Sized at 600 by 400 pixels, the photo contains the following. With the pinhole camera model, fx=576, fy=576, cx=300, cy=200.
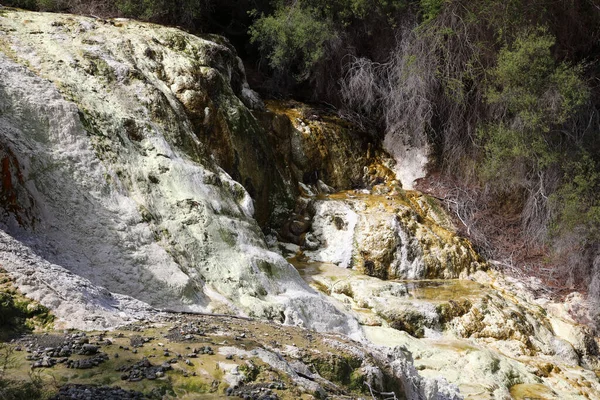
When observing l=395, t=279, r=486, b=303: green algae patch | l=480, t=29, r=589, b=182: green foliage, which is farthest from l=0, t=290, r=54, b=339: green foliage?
l=480, t=29, r=589, b=182: green foliage

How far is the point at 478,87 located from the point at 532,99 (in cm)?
157

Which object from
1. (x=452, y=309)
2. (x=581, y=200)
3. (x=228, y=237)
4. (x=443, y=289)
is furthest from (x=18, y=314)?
(x=581, y=200)

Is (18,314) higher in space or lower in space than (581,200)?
lower

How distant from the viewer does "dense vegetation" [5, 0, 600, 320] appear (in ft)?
32.3

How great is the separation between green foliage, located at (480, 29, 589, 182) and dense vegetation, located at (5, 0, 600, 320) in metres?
0.02

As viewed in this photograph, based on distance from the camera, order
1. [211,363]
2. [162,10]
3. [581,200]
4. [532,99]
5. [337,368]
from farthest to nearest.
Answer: [162,10] < [581,200] < [532,99] < [337,368] < [211,363]

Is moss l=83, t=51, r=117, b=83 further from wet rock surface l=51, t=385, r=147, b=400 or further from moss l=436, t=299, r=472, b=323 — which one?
wet rock surface l=51, t=385, r=147, b=400

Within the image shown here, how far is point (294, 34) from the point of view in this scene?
12.0 meters

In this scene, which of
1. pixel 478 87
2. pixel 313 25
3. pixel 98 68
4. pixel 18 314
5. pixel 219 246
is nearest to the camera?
pixel 18 314

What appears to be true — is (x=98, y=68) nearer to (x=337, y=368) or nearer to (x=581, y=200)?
(x=337, y=368)

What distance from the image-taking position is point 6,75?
6348mm

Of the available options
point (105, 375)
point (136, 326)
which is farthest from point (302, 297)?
point (105, 375)

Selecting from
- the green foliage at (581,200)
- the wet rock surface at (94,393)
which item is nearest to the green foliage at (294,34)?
the green foliage at (581,200)

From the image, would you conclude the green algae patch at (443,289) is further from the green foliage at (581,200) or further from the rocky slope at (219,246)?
the green foliage at (581,200)
